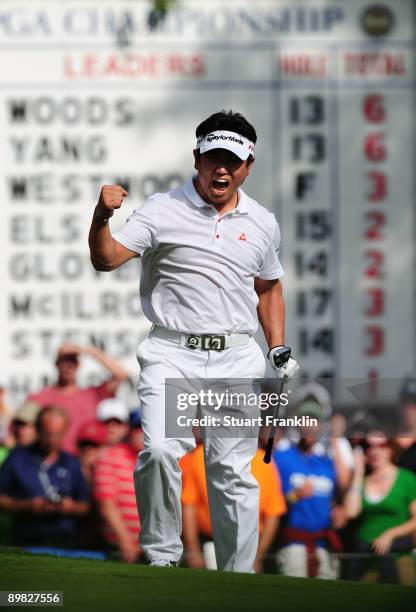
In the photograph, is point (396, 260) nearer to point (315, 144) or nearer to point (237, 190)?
point (315, 144)

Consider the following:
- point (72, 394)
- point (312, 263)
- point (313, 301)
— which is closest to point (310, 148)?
point (312, 263)

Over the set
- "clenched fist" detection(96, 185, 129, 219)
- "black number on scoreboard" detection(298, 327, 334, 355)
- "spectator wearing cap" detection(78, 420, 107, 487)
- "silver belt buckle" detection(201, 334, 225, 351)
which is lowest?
"spectator wearing cap" detection(78, 420, 107, 487)

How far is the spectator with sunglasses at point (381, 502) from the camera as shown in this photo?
10.0 meters

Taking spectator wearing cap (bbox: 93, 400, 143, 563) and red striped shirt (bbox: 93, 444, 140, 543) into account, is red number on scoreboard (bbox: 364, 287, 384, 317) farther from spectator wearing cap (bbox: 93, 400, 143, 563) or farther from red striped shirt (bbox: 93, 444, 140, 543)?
red striped shirt (bbox: 93, 444, 140, 543)

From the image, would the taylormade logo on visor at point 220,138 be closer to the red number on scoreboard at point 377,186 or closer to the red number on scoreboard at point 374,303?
the red number on scoreboard at point 374,303

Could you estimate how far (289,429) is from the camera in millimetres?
8594

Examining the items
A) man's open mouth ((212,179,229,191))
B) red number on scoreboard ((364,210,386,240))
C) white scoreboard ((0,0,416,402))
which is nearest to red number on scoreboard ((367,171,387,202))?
white scoreboard ((0,0,416,402))

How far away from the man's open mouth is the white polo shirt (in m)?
0.11

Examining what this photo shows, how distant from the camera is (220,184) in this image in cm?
748

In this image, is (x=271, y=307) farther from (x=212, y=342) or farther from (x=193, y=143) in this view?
(x=193, y=143)

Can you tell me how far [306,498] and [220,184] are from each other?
3397 millimetres

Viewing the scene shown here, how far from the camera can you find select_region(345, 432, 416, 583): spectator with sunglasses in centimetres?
1004

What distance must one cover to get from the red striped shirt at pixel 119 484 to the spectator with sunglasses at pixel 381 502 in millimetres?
1330

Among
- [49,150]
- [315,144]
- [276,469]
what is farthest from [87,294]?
[276,469]
